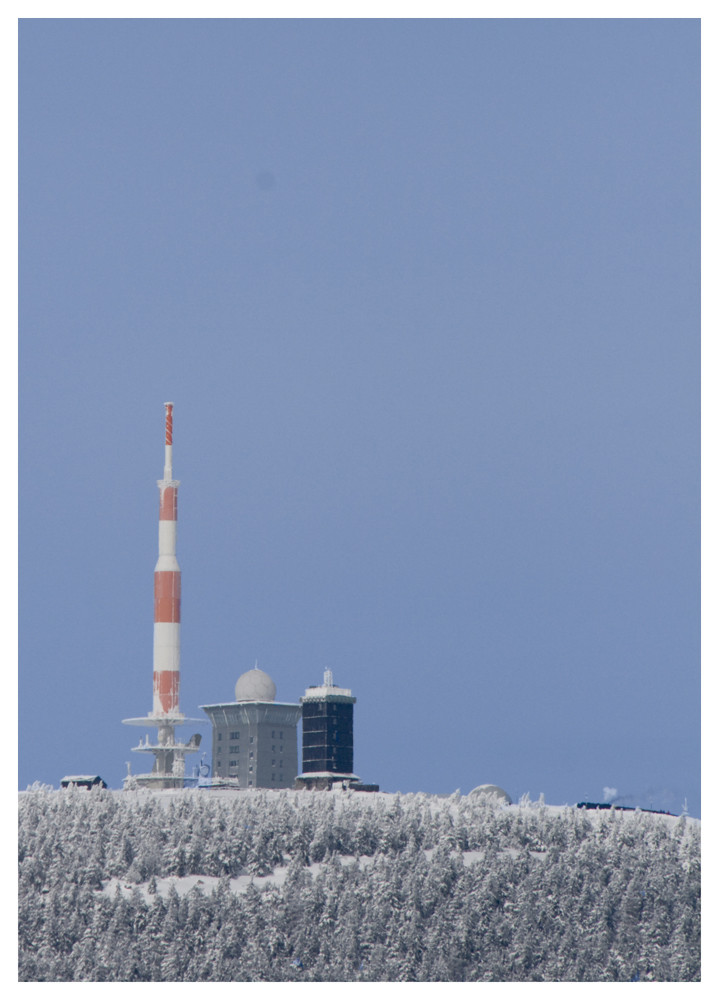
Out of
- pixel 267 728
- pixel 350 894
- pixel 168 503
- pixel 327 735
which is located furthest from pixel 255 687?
pixel 350 894

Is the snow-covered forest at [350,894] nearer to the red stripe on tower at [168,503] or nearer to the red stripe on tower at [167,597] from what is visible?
the red stripe on tower at [167,597]

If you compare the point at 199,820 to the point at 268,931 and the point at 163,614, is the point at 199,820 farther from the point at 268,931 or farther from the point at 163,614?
the point at 163,614

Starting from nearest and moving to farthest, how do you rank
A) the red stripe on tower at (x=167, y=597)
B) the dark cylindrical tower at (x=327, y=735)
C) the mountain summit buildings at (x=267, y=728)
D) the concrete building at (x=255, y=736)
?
the red stripe on tower at (x=167, y=597)
the dark cylindrical tower at (x=327, y=735)
the mountain summit buildings at (x=267, y=728)
the concrete building at (x=255, y=736)

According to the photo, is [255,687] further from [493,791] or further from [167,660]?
[493,791]

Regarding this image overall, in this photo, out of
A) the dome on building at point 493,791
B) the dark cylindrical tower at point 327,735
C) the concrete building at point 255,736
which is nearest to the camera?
the dome on building at point 493,791

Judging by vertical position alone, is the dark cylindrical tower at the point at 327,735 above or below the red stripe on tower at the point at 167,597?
below

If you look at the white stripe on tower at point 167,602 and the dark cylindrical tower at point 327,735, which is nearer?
the white stripe on tower at point 167,602

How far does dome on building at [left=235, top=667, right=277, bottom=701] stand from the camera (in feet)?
579

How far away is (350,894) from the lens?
111 meters

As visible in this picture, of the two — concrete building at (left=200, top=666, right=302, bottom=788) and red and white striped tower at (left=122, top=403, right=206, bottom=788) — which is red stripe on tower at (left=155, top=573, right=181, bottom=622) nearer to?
red and white striped tower at (left=122, top=403, right=206, bottom=788)

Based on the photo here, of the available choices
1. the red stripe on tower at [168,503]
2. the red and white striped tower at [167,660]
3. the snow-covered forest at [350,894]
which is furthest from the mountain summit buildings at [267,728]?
the snow-covered forest at [350,894]

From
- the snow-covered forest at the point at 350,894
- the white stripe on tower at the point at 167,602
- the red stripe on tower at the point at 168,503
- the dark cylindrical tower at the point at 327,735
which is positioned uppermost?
the red stripe on tower at the point at 168,503

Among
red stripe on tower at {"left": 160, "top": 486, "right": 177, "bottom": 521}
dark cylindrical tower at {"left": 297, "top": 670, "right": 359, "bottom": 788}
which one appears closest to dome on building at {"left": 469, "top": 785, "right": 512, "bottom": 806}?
dark cylindrical tower at {"left": 297, "top": 670, "right": 359, "bottom": 788}

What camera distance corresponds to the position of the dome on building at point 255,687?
579ft
